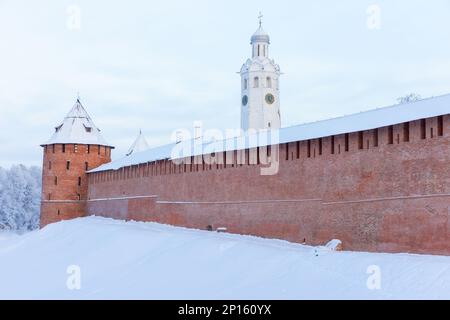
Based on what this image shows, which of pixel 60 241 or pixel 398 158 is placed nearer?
pixel 398 158

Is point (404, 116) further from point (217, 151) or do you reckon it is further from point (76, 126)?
point (76, 126)

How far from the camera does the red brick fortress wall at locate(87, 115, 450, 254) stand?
10.5 metres

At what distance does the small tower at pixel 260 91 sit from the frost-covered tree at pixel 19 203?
2024cm

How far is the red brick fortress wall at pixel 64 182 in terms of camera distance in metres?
23.4

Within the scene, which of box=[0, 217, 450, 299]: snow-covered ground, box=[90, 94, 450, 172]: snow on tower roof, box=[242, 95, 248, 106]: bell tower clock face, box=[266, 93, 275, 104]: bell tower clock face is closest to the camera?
box=[0, 217, 450, 299]: snow-covered ground

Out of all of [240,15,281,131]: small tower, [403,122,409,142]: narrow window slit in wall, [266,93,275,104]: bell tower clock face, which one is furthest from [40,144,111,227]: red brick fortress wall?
[403,122,409,142]: narrow window slit in wall

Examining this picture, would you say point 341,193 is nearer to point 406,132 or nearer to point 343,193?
point 343,193

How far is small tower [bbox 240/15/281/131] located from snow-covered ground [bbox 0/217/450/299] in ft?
38.3

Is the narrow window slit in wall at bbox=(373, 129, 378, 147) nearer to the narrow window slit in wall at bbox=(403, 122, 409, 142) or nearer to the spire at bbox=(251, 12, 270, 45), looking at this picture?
the narrow window slit in wall at bbox=(403, 122, 409, 142)

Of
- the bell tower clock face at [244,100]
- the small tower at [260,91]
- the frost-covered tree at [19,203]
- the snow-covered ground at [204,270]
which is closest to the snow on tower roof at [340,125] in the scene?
the snow-covered ground at [204,270]
